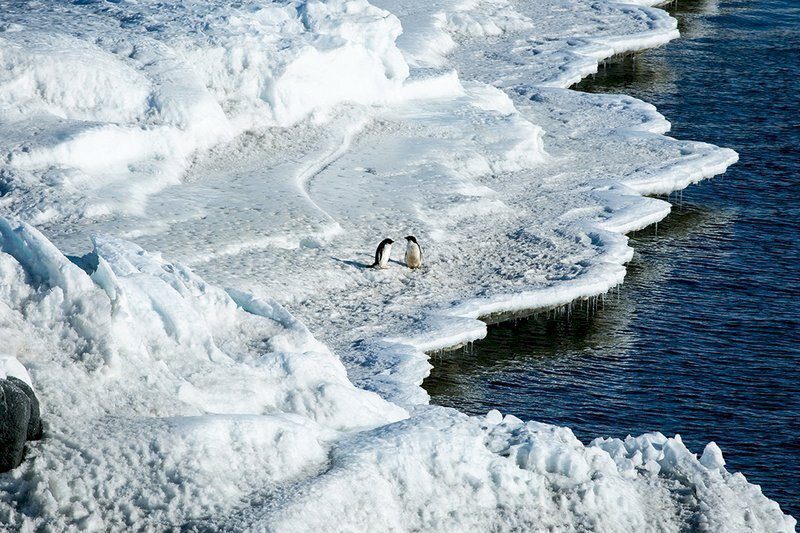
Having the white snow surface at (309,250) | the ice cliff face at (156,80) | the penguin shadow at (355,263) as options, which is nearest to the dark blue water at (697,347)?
the white snow surface at (309,250)

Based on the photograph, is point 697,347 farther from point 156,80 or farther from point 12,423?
point 156,80

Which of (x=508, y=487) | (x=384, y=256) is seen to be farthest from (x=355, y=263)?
(x=508, y=487)

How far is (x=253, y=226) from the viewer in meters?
16.5

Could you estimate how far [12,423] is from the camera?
8.10 m

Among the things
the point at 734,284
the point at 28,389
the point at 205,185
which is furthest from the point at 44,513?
the point at 734,284

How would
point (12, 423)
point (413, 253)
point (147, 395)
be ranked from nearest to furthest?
point (12, 423) < point (147, 395) < point (413, 253)

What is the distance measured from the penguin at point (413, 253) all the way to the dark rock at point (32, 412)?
811cm

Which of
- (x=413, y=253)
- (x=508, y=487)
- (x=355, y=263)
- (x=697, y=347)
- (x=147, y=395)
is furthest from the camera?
(x=355, y=263)

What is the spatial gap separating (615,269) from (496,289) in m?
1.90

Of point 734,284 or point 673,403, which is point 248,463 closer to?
point 673,403

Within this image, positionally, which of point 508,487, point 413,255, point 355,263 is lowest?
point 355,263

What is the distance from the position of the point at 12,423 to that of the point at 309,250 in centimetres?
846

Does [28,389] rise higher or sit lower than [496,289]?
higher

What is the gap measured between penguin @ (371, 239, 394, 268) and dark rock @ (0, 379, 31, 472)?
26.6ft
